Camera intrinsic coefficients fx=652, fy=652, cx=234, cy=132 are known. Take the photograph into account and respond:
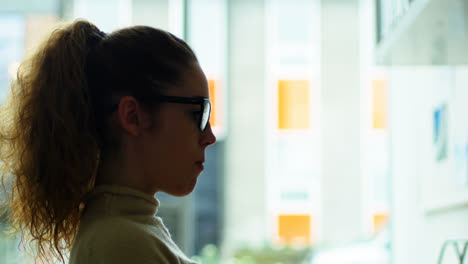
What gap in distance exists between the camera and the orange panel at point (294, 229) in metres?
7.02

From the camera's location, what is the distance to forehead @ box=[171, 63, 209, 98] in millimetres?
792

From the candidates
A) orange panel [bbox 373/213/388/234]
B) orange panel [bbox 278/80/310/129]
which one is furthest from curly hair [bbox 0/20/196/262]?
orange panel [bbox 373/213/388/234]

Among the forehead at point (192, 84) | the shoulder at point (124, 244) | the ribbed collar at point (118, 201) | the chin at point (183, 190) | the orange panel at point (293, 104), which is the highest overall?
the orange panel at point (293, 104)

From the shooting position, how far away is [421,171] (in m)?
2.42

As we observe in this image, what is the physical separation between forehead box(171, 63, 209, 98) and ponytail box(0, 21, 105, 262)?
11cm

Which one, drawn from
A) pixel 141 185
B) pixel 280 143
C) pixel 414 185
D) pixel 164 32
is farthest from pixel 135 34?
pixel 280 143

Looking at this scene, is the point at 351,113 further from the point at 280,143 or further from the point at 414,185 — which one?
the point at 414,185

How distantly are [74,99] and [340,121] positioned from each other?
6728 mm

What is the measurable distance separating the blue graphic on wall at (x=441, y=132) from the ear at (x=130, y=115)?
4.60 feet

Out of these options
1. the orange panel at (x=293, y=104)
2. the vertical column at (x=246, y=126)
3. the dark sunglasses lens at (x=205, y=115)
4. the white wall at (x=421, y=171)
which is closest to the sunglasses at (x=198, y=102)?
the dark sunglasses lens at (x=205, y=115)

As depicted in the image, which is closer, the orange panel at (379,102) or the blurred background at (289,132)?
the blurred background at (289,132)

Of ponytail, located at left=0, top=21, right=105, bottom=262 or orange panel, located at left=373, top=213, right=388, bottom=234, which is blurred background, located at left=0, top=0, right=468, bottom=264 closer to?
orange panel, located at left=373, top=213, right=388, bottom=234

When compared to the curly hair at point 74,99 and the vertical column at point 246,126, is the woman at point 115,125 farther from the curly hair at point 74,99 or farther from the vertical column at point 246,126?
the vertical column at point 246,126

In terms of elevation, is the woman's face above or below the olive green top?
above
